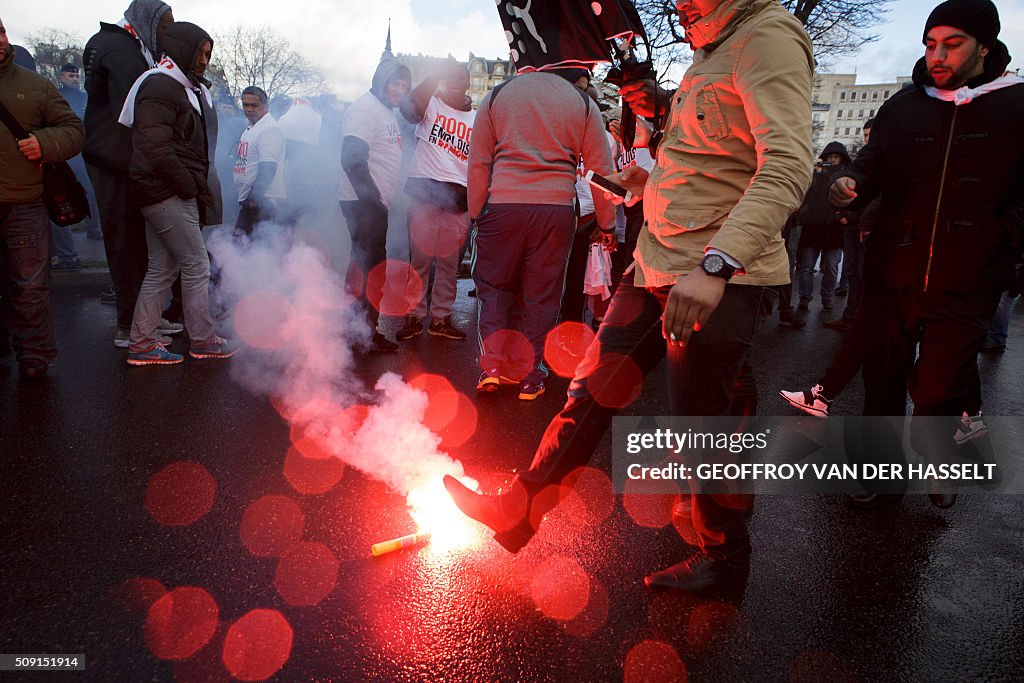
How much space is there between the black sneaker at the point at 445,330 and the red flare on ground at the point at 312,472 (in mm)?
2722

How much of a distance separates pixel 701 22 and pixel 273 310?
529 centimetres

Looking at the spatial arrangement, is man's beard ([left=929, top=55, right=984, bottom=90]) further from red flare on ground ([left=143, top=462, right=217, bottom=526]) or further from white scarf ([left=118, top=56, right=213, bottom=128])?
white scarf ([left=118, top=56, right=213, bottom=128])

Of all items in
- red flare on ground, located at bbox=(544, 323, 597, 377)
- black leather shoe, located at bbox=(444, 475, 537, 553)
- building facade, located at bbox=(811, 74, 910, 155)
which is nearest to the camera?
black leather shoe, located at bbox=(444, 475, 537, 553)

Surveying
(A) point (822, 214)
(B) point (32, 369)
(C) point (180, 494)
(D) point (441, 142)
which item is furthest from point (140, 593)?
(A) point (822, 214)

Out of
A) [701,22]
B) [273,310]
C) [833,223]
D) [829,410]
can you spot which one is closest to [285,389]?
[273,310]

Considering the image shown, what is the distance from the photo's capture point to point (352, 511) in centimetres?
265

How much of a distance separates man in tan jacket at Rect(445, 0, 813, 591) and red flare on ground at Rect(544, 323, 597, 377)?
2589mm

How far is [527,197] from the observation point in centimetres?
387

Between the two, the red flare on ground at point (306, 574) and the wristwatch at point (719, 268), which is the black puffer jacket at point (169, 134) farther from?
the wristwatch at point (719, 268)

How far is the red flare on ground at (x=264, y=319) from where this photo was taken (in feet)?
17.7

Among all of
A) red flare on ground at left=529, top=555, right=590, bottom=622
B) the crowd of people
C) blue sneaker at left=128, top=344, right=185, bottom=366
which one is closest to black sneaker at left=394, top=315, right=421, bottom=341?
the crowd of people

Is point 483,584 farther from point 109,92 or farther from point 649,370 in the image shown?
point 109,92

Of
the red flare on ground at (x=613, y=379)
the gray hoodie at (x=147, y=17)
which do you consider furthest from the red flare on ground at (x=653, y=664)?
the gray hoodie at (x=147, y=17)

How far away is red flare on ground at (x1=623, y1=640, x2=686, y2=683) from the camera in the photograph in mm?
1812
